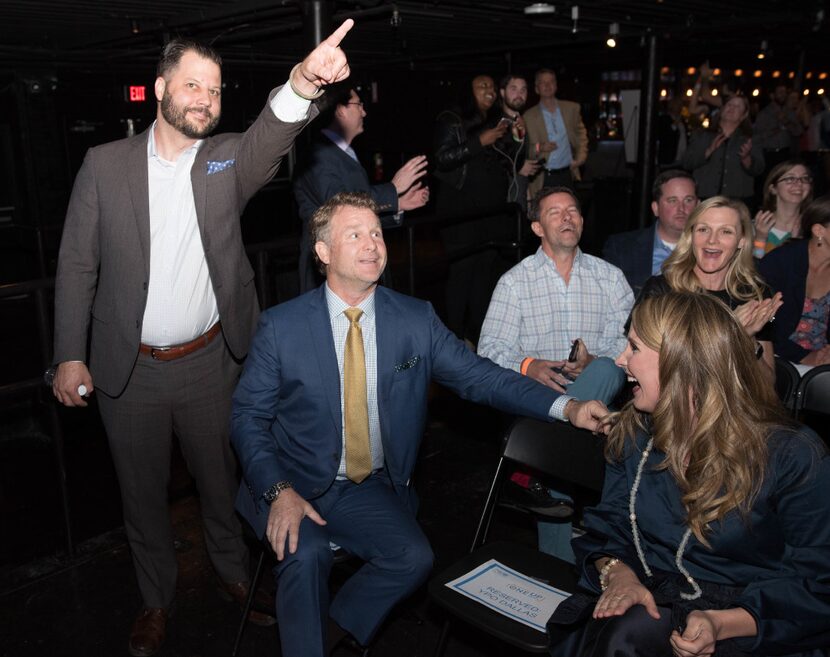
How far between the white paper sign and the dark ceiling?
341 centimetres

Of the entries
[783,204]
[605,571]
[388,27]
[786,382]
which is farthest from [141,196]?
[388,27]

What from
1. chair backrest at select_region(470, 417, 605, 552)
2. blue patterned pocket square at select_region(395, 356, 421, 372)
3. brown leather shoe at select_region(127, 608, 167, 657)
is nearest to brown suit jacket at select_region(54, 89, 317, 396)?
blue patterned pocket square at select_region(395, 356, 421, 372)

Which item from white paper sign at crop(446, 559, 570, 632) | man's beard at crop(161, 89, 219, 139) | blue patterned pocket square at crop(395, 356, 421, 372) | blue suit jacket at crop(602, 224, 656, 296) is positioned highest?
man's beard at crop(161, 89, 219, 139)

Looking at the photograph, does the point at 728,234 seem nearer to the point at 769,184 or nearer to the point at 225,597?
the point at 769,184

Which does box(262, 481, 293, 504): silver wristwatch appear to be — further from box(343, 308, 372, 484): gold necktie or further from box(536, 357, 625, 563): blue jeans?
box(536, 357, 625, 563): blue jeans

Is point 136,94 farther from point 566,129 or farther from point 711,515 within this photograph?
point 711,515

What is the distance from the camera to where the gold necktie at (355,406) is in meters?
Answer: 2.47

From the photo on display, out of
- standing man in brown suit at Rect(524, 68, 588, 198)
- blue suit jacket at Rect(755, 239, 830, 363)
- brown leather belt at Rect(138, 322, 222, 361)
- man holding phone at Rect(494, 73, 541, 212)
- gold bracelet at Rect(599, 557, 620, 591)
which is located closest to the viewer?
gold bracelet at Rect(599, 557, 620, 591)

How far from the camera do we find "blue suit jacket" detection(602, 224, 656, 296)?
12.6ft

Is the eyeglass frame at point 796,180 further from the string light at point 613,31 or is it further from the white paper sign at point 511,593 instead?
the string light at point 613,31

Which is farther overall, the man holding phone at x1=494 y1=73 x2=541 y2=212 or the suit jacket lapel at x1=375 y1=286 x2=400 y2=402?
the man holding phone at x1=494 y1=73 x2=541 y2=212

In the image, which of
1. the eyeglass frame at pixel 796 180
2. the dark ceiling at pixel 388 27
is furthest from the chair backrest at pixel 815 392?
the dark ceiling at pixel 388 27

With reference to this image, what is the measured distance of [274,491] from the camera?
221 cm

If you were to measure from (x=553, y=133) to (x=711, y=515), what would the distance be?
18.2 feet
